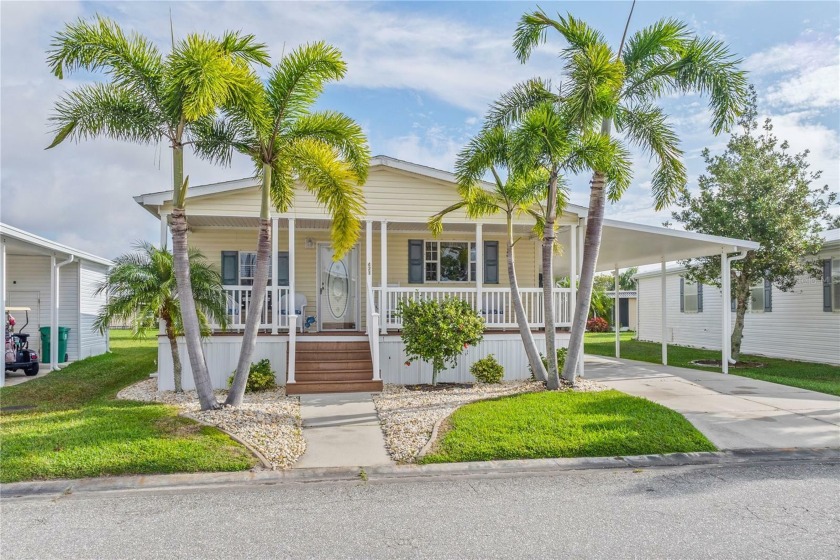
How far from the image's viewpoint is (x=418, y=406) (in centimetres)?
797

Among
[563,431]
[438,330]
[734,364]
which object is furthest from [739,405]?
[734,364]

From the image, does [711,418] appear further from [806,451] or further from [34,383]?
[34,383]

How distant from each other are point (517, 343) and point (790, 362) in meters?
8.91

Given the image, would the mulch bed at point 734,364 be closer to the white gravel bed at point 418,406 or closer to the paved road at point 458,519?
the white gravel bed at point 418,406

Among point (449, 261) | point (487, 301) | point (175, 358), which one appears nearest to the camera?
point (175, 358)

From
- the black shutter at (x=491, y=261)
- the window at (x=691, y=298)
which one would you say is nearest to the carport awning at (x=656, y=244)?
the black shutter at (x=491, y=261)

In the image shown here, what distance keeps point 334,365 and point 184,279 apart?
3449 mm

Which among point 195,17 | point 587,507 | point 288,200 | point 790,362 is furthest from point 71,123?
point 790,362

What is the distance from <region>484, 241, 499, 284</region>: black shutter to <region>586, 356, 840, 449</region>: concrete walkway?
125 inches

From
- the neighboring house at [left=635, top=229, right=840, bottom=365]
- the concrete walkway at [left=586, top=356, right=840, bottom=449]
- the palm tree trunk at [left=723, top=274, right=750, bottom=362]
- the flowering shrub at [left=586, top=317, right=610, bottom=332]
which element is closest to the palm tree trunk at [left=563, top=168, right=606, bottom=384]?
the concrete walkway at [left=586, top=356, right=840, bottom=449]

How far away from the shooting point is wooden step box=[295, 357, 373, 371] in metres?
9.55

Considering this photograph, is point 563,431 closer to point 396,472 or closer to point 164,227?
point 396,472

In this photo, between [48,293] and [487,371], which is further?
[48,293]

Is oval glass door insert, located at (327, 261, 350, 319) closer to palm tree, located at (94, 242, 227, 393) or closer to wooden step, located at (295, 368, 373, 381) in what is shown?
wooden step, located at (295, 368, 373, 381)
